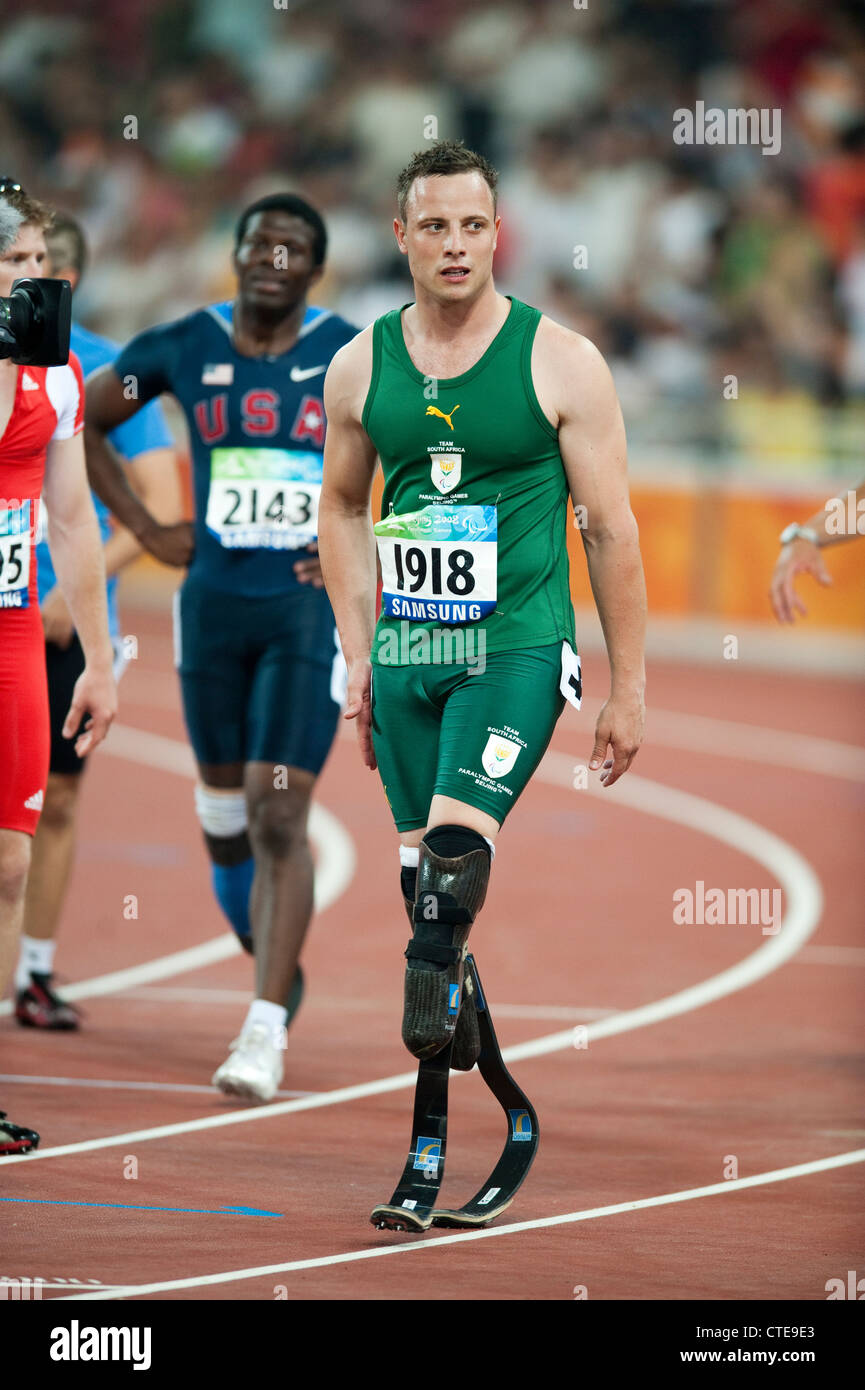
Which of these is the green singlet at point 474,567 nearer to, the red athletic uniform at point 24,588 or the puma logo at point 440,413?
the puma logo at point 440,413

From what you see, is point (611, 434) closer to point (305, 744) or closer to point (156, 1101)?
point (305, 744)

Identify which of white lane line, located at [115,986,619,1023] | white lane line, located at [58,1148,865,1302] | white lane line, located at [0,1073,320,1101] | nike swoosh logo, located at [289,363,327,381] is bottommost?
white lane line, located at [58,1148,865,1302]

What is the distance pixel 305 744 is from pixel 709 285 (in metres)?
14.5

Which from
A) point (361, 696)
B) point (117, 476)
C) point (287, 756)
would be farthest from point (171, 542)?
point (361, 696)

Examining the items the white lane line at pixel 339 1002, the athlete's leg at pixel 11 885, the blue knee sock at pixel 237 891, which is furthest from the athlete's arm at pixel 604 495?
the white lane line at pixel 339 1002

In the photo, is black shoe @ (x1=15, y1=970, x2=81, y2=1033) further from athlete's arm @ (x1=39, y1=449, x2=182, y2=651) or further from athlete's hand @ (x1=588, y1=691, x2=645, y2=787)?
athlete's hand @ (x1=588, y1=691, x2=645, y2=787)

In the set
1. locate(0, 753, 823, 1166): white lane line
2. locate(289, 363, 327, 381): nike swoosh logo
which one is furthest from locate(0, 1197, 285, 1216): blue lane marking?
locate(289, 363, 327, 381): nike swoosh logo

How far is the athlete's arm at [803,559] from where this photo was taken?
6980 mm

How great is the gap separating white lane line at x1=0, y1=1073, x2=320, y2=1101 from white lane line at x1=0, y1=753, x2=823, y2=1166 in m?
0.27

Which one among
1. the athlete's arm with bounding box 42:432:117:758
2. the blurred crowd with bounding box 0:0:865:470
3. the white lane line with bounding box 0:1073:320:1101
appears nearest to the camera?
the athlete's arm with bounding box 42:432:117:758

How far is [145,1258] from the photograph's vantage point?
17.5ft

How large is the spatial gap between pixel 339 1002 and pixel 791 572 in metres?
2.87

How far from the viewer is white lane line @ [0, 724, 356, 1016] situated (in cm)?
908

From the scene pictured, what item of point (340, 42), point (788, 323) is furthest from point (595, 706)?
point (340, 42)
